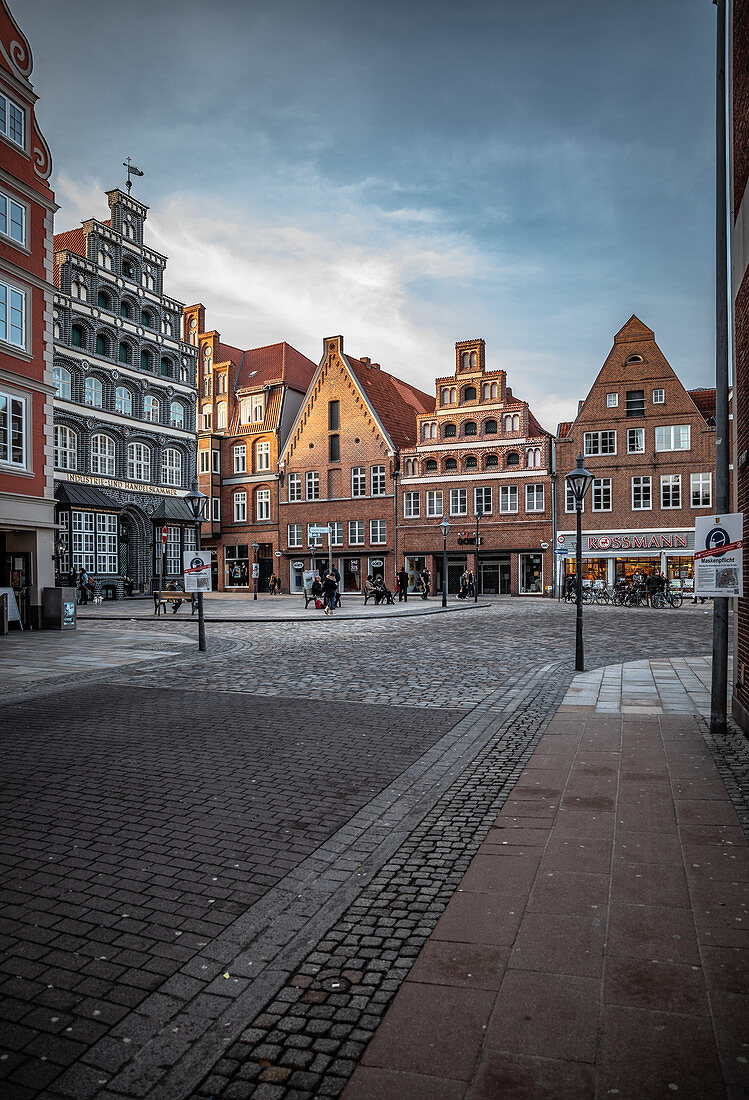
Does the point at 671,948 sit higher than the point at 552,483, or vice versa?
the point at 552,483

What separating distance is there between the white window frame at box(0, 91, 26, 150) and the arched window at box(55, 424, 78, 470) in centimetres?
2153

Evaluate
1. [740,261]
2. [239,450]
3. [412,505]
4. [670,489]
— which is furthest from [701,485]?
[740,261]

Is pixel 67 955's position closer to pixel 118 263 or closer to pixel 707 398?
pixel 118 263

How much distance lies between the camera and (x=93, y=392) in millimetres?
44000

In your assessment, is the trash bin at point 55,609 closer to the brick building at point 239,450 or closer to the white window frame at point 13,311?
the white window frame at point 13,311

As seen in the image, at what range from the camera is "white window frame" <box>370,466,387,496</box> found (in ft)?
181

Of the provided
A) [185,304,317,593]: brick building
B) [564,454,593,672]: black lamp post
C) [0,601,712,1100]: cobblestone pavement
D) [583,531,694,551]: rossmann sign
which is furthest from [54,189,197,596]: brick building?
[0,601,712,1100]: cobblestone pavement

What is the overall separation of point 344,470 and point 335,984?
2135 inches

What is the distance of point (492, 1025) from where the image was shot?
2984mm

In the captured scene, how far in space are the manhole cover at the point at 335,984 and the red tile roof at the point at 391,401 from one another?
5298 cm

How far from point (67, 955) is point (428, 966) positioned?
1.74m

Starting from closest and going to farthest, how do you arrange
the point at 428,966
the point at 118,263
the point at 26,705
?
1. the point at 428,966
2. the point at 26,705
3. the point at 118,263

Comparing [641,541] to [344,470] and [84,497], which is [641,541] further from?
[84,497]

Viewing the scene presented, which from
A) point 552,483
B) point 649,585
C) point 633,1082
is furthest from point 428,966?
point 552,483
